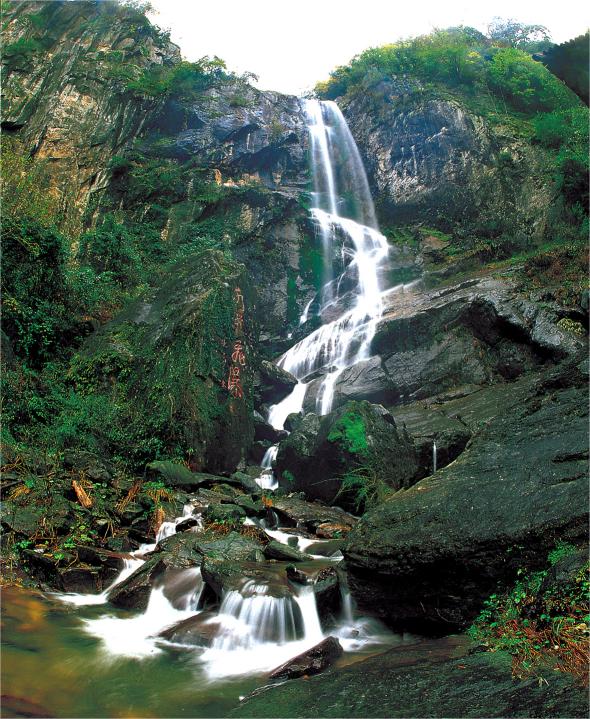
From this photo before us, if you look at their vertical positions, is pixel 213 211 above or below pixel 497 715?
above

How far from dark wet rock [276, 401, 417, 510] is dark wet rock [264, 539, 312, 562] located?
299 cm

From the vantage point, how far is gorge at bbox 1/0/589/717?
4.64m

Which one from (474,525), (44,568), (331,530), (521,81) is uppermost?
(521,81)

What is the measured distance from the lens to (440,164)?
Result: 24.7 m

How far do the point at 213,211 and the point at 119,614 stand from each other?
20982mm

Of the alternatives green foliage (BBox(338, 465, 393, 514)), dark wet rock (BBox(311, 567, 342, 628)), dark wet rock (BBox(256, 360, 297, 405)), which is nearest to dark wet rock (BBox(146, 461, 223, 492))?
green foliage (BBox(338, 465, 393, 514))

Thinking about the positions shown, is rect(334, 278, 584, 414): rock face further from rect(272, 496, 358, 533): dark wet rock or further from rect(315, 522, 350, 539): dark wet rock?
rect(315, 522, 350, 539): dark wet rock

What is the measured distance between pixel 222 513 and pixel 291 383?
9.13 m

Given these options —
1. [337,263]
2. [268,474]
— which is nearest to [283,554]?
[268,474]

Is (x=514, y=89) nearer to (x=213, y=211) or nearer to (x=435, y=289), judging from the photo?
(x=435, y=289)

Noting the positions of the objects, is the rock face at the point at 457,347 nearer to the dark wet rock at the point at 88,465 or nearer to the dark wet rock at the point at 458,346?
the dark wet rock at the point at 458,346

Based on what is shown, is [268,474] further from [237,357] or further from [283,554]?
[283,554]

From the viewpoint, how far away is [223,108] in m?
26.6

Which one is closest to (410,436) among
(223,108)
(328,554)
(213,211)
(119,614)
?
(328,554)
